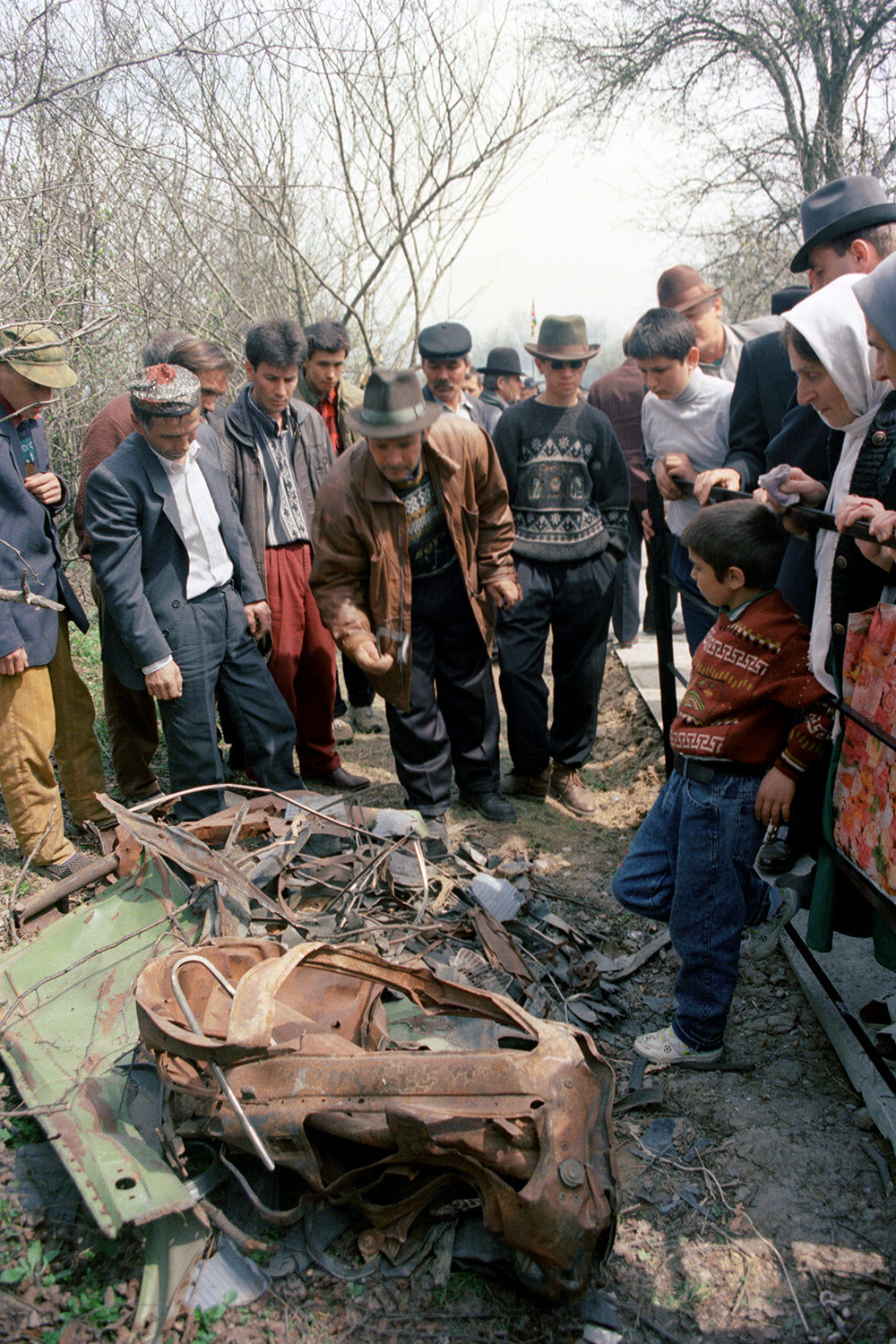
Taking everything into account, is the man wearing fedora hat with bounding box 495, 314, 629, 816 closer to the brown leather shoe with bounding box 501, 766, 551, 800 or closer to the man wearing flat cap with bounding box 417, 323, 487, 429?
the brown leather shoe with bounding box 501, 766, 551, 800

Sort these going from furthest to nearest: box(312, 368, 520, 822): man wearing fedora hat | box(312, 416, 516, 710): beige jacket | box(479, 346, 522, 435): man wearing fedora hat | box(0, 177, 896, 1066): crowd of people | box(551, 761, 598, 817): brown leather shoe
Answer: box(479, 346, 522, 435): man wearing fedora hat → box(551, 761, 598, 817): brown leather shoe → box(312, 416, 516, 710): beige jacket → box(312, 368, 520, 822): man wearing fedora hat → box(0, 177, 896, 1066): crowd of people

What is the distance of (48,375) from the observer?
3.92 m

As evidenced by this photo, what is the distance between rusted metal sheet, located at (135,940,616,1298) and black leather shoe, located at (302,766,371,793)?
9.04 ft

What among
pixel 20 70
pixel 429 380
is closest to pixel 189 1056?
pixel 429 380

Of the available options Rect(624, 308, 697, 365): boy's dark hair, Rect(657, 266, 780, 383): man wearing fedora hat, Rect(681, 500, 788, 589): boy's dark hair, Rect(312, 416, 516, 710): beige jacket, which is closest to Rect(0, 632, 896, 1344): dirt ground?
Rect(681, 500, 788, 589): boy's dark hair

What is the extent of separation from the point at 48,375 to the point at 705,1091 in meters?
3.80

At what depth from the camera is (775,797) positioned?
2.55m

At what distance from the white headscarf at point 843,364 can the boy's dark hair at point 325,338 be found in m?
3.47

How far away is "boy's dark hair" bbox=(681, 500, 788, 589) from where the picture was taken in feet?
8.86

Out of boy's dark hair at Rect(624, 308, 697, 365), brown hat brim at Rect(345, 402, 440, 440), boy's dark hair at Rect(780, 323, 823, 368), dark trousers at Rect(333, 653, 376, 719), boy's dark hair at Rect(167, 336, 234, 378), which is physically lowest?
dark trousers at Rect(333, 653, 376, 719)

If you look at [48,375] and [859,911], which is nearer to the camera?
[859,911]

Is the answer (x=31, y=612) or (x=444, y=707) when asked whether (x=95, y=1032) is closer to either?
(x=31, y=612)

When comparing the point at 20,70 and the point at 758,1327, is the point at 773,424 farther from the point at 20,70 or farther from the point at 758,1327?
the point at 20,70

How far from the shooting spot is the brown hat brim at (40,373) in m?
3.87
